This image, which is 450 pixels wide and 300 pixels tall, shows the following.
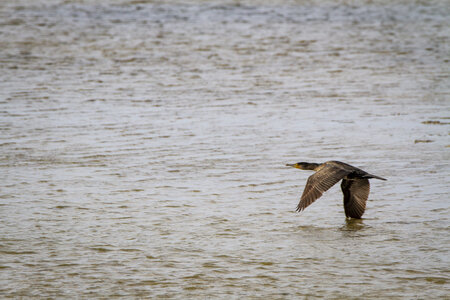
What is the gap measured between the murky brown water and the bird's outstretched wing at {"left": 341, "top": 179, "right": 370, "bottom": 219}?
135mm

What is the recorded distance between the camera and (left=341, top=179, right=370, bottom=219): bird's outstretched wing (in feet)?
27.0

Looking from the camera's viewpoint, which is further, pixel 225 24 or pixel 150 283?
pixel 225 24

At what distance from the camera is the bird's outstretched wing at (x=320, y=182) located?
7893 mm

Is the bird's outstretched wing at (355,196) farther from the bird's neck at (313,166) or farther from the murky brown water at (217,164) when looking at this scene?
the bird's neck at (313,166)

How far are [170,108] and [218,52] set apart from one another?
259 inches

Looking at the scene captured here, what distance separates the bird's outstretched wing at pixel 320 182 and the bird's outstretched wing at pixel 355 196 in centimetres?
Answer: 27

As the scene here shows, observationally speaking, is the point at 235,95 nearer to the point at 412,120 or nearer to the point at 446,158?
the point at 412,120

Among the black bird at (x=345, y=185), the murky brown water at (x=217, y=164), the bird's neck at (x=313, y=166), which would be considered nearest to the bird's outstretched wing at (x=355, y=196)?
the black bird at (x=345, y=185)

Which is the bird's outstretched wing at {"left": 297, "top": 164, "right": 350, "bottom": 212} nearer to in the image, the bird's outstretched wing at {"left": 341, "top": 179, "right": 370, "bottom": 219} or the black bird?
the black bird

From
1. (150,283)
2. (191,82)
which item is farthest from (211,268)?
(191,82)

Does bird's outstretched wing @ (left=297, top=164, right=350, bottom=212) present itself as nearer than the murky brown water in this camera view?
No

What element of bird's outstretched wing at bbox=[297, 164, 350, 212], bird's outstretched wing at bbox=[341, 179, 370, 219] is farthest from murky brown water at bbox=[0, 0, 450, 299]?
bird's outstretched wing at bbox=[297, 164, 350, 212]

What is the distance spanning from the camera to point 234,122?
504 inches

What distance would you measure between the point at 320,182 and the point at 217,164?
2.57 meters
